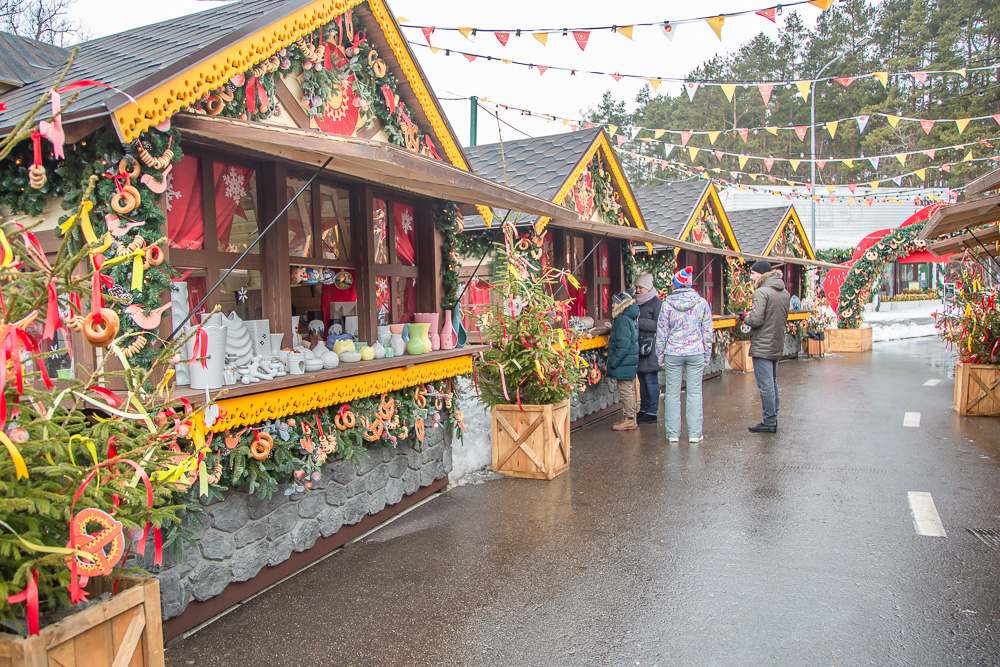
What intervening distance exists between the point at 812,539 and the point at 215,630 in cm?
368

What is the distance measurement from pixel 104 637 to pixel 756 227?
18507mm

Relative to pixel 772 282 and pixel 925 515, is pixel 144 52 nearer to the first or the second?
pixel 925 515

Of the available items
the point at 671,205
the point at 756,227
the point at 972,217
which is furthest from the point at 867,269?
the point at 972,217

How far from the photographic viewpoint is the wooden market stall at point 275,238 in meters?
3.29

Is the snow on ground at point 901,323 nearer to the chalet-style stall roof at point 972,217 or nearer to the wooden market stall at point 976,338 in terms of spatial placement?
the chalet-style stall roof at point 972,217

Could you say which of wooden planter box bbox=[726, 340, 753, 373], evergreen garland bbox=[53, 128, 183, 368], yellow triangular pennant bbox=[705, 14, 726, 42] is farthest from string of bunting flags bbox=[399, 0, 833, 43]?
wooden planter box bbox=[726, 340, 753, 373]

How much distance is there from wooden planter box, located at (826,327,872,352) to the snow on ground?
5195mm

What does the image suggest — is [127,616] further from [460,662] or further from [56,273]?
[460,662]

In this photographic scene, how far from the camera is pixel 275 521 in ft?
13.2

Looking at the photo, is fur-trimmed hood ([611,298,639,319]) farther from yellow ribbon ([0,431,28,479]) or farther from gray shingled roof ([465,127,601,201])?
yellow ribbon ([0,431,28,479])

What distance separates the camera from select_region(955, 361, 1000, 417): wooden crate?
852cm

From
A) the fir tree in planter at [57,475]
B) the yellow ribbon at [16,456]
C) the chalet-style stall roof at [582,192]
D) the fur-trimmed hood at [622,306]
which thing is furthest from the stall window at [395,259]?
the yellow ribbon at [16,456]

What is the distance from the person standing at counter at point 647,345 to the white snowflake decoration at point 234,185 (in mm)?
5607

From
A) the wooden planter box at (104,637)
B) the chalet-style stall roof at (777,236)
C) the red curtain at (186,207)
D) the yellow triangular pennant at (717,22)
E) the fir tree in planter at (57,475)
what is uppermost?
the yellow triangular pennant at (717,22)
